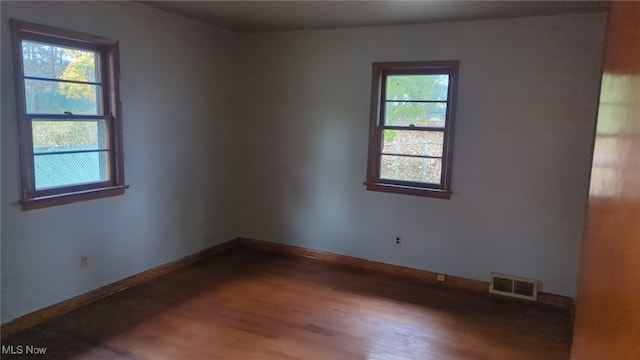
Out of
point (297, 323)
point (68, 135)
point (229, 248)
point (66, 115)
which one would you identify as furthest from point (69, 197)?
point (229, 248)

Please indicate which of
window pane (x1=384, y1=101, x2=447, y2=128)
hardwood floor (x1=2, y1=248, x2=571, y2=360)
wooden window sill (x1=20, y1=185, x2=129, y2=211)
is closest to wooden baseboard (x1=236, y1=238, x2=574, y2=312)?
hardwood floor (x1=2, y1=248, x2=571, y2=360)

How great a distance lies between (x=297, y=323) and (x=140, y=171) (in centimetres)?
191

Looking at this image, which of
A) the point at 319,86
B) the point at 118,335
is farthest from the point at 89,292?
the point at 319,86

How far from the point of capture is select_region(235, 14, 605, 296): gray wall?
357 centimetres

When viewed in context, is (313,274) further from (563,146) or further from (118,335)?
(563,146)

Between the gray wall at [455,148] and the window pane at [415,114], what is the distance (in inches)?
7.4

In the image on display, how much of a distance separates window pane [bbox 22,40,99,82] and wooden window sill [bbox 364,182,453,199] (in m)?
2.63

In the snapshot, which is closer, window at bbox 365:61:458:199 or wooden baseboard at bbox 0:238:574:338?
wooden baseboard at bbox 0:238:574:338

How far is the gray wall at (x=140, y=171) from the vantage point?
2.92 metres

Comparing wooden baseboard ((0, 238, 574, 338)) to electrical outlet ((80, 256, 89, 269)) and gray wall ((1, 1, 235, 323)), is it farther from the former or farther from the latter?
electrical outlet ((80, 256, 89, 269))

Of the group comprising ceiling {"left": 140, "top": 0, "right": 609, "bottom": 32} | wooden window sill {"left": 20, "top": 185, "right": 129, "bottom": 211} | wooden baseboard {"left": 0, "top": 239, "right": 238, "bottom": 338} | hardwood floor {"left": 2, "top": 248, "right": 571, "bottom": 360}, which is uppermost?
ceiling {"left": 140, "top": 0, "right": 609, "bottom": 32}

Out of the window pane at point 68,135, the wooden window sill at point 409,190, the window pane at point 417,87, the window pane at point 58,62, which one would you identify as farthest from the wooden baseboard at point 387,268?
the window pane at point 58,62

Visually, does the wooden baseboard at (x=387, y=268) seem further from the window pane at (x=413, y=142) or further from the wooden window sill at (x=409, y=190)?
the window pane at (x=413, y=142)

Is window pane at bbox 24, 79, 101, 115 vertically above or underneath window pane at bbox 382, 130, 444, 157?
above
